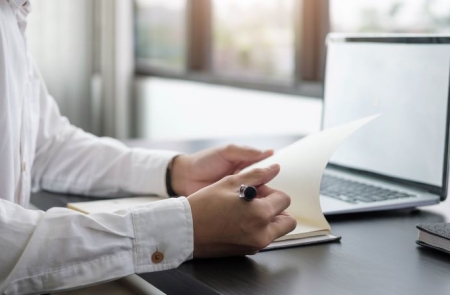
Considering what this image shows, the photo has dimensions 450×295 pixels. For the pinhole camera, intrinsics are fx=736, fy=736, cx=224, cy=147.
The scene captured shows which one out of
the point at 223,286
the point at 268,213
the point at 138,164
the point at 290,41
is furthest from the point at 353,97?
the point at 290,41

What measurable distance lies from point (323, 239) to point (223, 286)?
0.21m

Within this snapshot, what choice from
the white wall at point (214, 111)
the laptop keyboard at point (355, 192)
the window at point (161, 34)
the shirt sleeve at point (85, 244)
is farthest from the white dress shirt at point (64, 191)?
the window at point (161, 34)

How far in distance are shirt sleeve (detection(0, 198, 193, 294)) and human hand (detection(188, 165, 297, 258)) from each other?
0.01 m

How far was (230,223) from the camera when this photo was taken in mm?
838

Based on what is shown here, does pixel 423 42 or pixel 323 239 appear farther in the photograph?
pixel 423 42

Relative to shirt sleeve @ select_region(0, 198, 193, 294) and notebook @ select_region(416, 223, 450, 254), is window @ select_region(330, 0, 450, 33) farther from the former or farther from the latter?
shirt sleeve @ select_region(0, 198, 193, 294)

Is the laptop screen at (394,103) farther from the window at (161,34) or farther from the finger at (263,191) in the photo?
the window at (161,34)

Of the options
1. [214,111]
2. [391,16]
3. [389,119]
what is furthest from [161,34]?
[389,119]

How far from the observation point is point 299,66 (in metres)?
3.00

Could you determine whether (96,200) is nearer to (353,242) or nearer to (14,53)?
(14,53)

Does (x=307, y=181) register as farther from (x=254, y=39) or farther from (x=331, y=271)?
(x=254, y=39)

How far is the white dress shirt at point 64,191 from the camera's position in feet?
2.69

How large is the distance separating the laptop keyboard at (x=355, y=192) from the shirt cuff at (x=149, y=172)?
0.26 meters

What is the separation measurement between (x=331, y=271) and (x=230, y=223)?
0.12 meters
